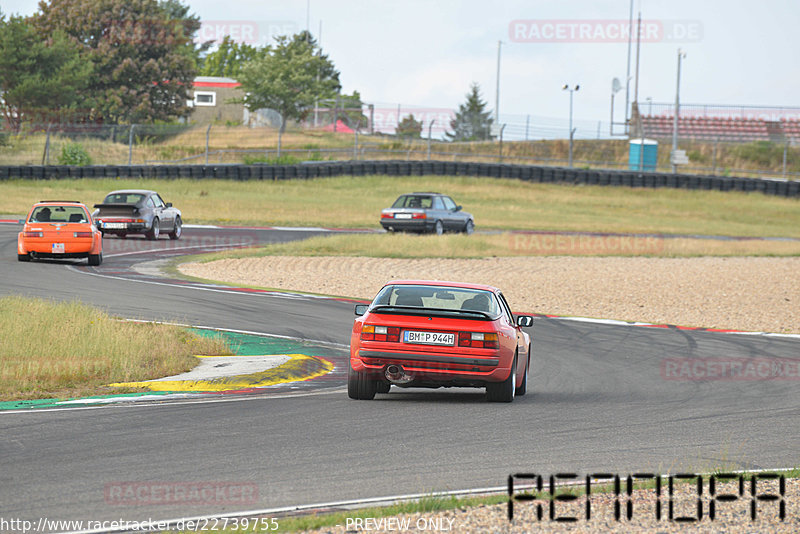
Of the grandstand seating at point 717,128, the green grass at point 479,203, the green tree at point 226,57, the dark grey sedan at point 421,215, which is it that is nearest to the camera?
the dark grey sedan at point 421,215

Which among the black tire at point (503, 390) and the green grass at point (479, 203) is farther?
the green grass at point (479, 203)

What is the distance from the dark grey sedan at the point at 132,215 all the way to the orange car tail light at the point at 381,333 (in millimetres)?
18744

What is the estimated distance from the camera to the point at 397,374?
9.46 metres

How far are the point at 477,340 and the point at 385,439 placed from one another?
200 centimetres

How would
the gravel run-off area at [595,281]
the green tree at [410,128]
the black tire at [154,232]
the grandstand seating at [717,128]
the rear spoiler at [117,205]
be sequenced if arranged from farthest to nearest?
the grandstand seating at [717,128]
the green tree at [410,128]
the black tire at [154,232]
the rear spoiler at [117,205]
the gravel run-off area at [595,281]

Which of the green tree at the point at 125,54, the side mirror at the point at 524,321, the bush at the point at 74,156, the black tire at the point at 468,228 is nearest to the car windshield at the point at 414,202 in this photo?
the black tire at the point at 468,228

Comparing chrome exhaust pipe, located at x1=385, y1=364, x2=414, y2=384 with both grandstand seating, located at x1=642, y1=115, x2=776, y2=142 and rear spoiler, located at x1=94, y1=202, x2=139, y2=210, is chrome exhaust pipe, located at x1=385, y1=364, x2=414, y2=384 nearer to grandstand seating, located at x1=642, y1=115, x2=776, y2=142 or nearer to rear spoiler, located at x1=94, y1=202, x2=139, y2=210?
rear spoiler, located at x1=94, y1=202, x2=139, y2=210

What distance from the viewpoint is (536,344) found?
15117 millimetres

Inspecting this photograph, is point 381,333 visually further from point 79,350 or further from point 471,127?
point 471,127

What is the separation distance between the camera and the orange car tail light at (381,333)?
9.45 m

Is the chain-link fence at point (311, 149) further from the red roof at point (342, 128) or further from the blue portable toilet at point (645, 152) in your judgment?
the blue portable toilet at point (645, 152)

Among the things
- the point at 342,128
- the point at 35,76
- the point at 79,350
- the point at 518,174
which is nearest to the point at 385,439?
the point at 79,350

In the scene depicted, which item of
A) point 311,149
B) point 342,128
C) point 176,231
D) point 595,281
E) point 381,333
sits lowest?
point 595,281

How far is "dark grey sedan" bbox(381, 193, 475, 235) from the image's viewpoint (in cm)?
3269
